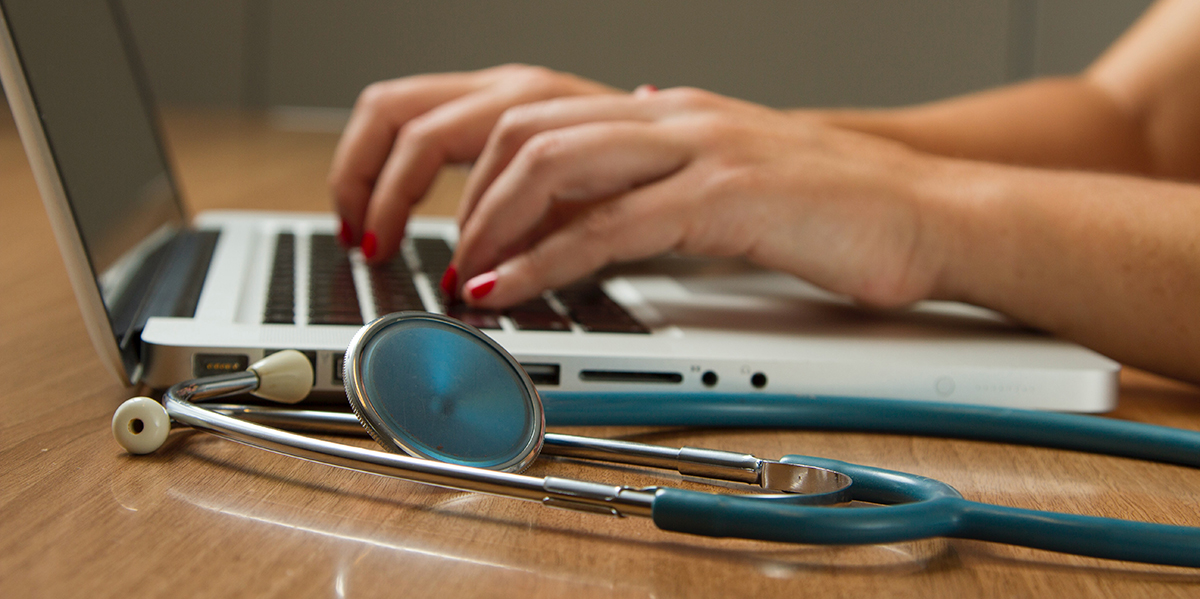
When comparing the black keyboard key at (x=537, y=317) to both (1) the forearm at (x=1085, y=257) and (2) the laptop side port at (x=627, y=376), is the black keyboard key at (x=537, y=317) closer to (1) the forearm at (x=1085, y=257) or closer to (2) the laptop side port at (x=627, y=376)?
(2) the laptop side port at (x=627, y=376)

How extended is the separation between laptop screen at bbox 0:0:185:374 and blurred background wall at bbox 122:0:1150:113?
2217 mm

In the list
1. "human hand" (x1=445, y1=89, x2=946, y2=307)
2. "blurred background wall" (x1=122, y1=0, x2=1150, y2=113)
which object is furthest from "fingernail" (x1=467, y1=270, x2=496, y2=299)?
"blurred background wall" (x1=122, y1=0, x2=1150, y2=113)

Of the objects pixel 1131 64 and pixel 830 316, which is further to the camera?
pixel 1131 64

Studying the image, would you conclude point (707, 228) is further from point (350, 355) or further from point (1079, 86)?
point (1079, 86)

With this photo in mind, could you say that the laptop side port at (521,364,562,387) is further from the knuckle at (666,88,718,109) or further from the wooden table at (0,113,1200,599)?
the knuckle at (666,88,718,109)

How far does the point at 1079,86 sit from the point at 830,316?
2.09 ft

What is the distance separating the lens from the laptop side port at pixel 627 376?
44cm

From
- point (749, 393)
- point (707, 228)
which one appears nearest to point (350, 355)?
point (749, 393)

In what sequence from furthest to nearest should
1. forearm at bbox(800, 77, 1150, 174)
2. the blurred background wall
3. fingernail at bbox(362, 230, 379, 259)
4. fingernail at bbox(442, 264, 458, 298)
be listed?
the blurred background wall < forearm at bbox(800, 77, 1150, 174) < fingernail at bbox(362, 230, 379, 259) < fingernail at bbox(442, 264, 458, 298)

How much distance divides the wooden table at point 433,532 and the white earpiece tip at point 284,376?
3 centimetres

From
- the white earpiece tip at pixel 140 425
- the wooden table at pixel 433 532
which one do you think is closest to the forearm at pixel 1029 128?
the wooden table at pixel 433 532

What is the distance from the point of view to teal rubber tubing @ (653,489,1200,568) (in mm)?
259

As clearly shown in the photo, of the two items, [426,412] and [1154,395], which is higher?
[426,412]

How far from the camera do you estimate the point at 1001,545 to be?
0.30 m
